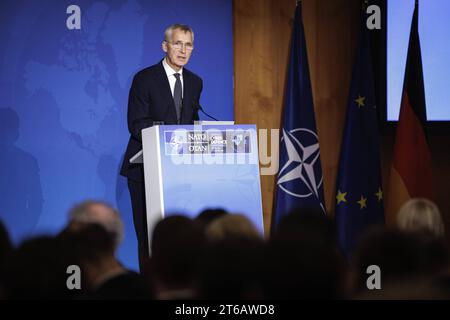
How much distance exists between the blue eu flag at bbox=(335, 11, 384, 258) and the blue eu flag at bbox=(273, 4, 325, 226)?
23cm

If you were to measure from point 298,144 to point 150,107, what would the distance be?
1361 millimetres

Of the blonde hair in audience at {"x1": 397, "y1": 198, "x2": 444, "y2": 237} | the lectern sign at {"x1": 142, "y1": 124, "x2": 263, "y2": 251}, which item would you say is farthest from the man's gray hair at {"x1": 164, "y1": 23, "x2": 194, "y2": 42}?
the blonde hair in audience at {"x1": 397, "y1": 198, "x2": 444, "y2": 237}

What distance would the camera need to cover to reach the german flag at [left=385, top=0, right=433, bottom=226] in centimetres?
659

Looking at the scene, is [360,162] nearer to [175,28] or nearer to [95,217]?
[175,28]

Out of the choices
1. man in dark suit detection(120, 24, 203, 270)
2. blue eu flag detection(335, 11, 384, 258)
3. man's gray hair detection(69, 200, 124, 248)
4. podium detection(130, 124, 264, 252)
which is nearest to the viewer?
man's gray hair detection(69, 200, 124, 248)

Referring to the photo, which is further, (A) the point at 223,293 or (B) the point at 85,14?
(B) the point at 85,14

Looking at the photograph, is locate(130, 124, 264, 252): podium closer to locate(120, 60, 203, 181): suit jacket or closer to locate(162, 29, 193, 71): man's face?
locate(120, 60, 203, 181): suit jacket

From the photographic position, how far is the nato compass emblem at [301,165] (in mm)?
6652

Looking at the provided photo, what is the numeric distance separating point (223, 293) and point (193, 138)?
3407mm

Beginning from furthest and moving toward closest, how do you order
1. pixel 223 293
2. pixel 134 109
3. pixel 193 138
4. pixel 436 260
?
1. pixel 134 109
2. pixel 193 138
3. pixel 436 260
4. pixel 223 293

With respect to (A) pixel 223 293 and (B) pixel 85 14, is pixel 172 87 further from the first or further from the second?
(A) pixel 223 293

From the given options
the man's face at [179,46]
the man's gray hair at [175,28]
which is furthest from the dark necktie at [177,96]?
the man's gray hair at [175,28]

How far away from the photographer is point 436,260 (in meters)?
2.35
